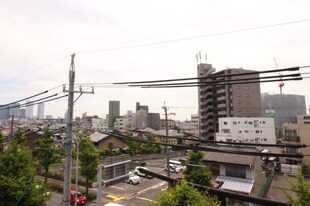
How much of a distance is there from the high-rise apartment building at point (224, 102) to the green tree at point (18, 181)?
5406cm

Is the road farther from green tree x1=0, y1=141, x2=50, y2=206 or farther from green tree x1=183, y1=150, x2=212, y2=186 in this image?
green tree x1=0, y1=141, x2=50, y2=206

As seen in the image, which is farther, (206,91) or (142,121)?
(142,121)

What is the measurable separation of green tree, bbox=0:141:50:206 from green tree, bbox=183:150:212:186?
516 inches

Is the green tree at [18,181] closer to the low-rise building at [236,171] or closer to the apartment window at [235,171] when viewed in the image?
the low-rise building at [236,171]

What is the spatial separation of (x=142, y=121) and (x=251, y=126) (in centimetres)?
6965

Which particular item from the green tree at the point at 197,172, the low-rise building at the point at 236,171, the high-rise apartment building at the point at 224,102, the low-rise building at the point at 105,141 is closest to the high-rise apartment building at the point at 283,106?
the high-rise apartment building at the point at 224,102

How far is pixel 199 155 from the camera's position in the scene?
2270 cm

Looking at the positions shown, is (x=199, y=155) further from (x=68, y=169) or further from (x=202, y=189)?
(x=68, y=169)

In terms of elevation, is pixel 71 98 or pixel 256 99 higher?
pixel 256 99

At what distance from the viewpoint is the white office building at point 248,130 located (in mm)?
54625

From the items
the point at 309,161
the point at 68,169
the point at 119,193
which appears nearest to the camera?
the point at 68,169

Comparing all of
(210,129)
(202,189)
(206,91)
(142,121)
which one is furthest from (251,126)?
(142,121)

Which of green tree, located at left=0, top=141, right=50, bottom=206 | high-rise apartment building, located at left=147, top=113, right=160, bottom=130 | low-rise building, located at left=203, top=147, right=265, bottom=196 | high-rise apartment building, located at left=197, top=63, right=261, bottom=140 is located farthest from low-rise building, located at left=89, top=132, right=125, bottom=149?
high-rise apartment building, located at left=147, top=113, right=160, bottom=130

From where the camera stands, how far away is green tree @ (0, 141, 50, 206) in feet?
46.4
